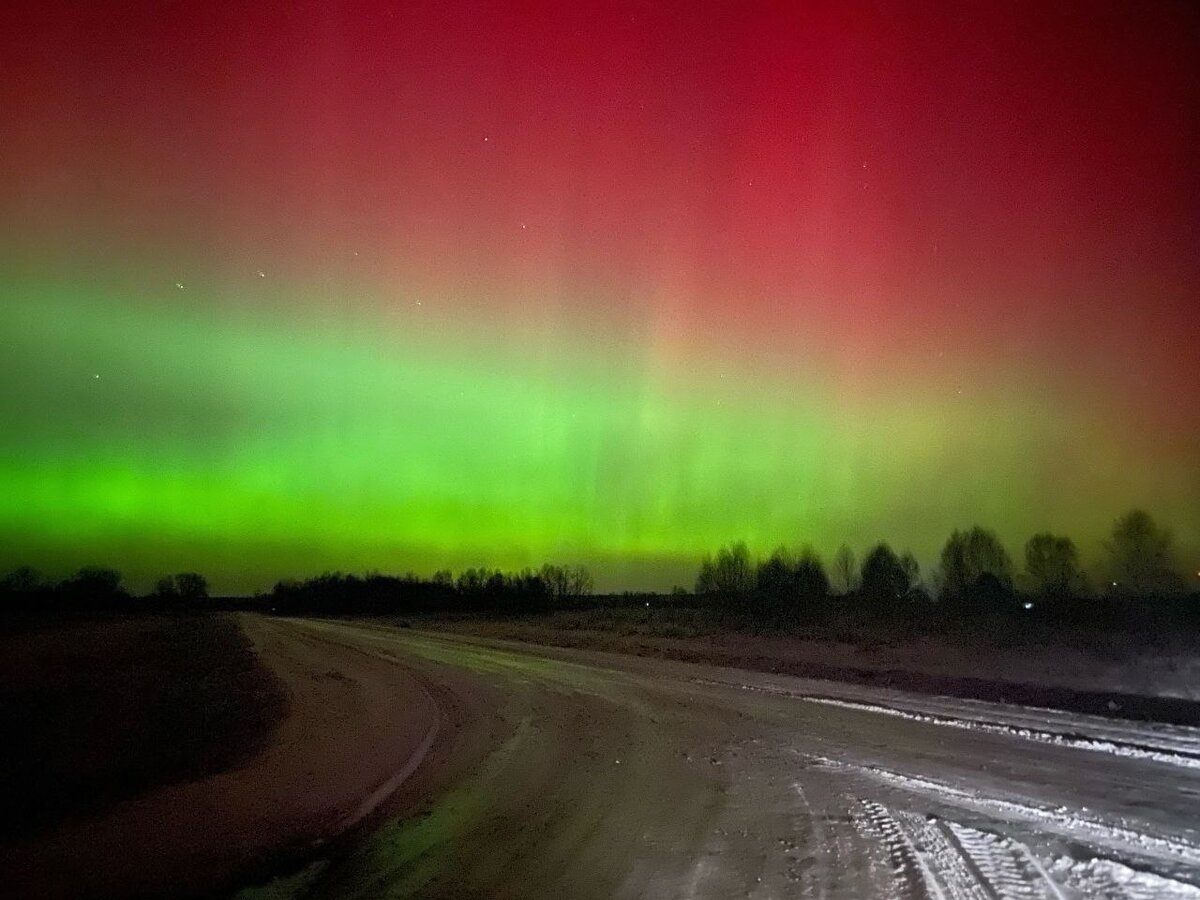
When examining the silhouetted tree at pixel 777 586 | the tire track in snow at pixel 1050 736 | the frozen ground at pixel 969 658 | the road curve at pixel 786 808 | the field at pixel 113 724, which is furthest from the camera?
the silhouetted tree at pixel 777 586

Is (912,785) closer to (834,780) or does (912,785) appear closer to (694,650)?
(834,780)

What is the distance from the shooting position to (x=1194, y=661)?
24.0m

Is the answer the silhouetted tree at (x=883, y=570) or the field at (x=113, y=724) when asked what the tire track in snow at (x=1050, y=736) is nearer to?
the field at (x=113, y=724)

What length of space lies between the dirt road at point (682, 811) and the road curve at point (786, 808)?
1.5 inches

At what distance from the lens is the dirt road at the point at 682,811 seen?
7.26 metres

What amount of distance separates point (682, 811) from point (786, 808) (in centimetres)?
113

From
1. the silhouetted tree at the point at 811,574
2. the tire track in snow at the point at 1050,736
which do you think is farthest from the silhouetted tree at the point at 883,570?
the tire track in snow at the point at 1050,736

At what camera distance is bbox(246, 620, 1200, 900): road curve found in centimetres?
717

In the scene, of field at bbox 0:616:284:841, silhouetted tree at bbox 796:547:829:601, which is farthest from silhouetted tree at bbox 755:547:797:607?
field at bbox 0:616:284:841

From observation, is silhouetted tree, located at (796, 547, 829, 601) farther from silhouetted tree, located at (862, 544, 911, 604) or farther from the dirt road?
the dirt road

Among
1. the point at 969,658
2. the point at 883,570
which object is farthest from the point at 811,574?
the point at 969,658

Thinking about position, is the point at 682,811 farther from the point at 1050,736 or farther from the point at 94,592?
the point at 94,592

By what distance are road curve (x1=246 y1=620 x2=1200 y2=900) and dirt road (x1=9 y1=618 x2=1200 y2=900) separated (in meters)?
0.04

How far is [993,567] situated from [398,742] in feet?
322
